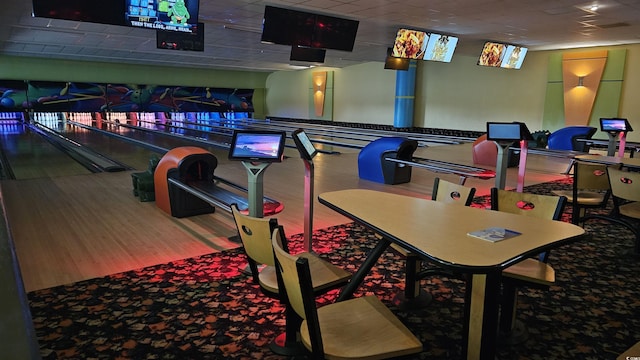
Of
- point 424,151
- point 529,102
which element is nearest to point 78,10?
point 424,151

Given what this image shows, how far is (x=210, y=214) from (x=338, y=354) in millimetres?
3014

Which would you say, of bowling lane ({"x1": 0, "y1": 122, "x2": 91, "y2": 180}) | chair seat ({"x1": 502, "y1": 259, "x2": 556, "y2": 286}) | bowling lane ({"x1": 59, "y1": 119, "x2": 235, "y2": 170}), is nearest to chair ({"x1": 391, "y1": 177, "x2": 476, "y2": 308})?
chair seat ({"x1": 502, "y1": 259, "x2": 556, "y2": 286})

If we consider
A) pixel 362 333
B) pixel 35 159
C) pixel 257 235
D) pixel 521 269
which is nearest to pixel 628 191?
pixel 521 269

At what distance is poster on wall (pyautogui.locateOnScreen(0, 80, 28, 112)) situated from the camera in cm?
1516

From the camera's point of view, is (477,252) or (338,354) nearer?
(338,354)

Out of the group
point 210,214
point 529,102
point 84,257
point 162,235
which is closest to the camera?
point 84,257

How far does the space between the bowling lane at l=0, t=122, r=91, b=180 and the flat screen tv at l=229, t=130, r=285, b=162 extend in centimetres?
473

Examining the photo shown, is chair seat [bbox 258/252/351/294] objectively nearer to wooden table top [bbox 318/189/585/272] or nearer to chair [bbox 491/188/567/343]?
wooden table top [bbox 318/189/585/272]

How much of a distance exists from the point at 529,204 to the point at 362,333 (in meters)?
1.28

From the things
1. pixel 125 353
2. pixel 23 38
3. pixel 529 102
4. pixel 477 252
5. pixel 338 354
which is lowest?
pixel 125 353

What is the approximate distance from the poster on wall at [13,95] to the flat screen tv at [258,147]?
16366 mm

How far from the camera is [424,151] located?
30.1 ft

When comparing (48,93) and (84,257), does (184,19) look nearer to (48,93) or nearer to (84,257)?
(84,257)

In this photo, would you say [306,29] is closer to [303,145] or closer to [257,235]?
[303,145]
